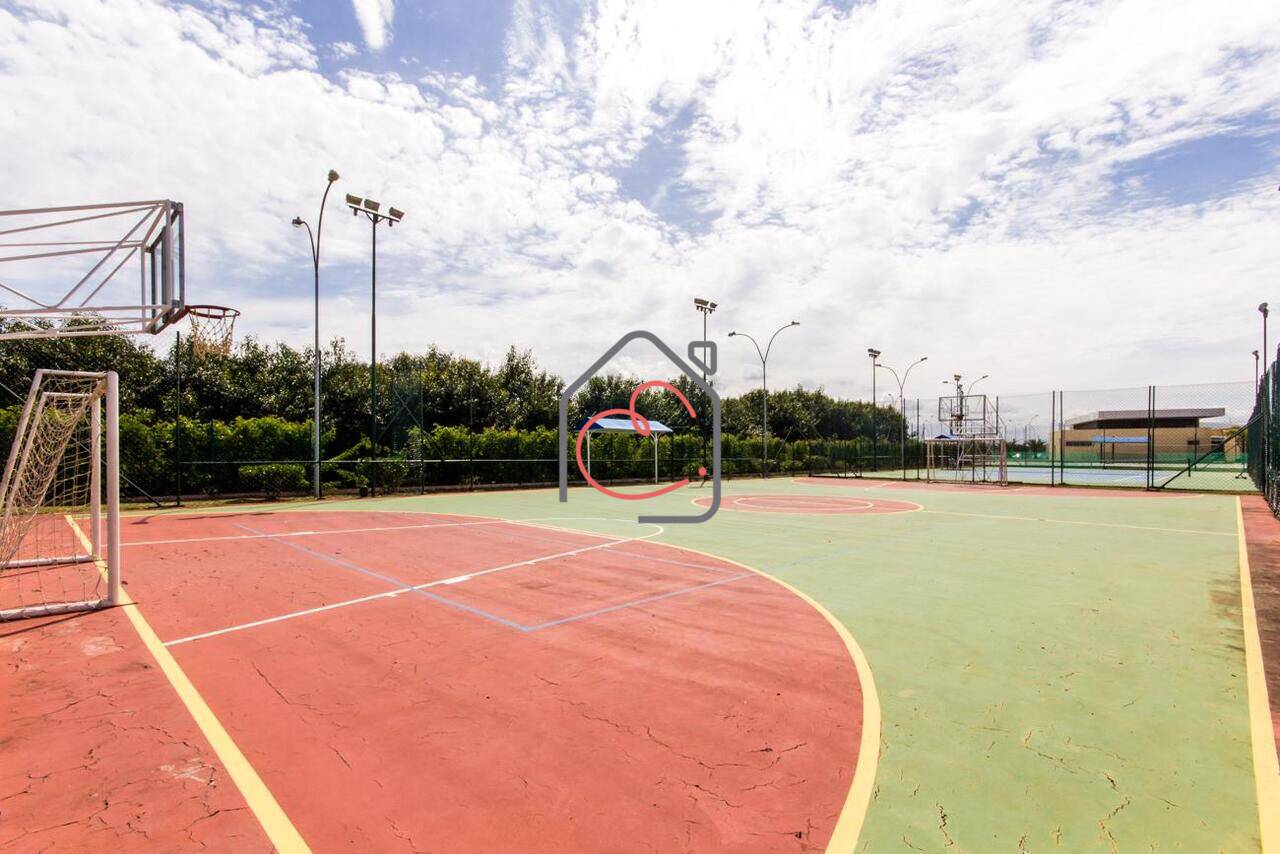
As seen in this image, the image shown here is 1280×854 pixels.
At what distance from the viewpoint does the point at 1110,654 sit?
5672 mm

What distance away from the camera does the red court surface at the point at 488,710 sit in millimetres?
3232

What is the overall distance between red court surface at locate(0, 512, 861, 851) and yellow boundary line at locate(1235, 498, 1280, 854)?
199 cm

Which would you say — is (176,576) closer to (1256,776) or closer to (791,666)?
(791,666)

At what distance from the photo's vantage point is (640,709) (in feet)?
14.9

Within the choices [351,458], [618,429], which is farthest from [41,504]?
[618,429]

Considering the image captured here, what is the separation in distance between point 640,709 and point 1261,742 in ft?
13.3

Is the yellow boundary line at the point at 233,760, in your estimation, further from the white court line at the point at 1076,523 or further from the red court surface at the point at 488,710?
the white court line at the point at 1076,523

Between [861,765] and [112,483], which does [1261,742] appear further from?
[112,483]

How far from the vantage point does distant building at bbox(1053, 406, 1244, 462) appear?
5128cm

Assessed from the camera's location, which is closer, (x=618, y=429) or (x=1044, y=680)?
(x=1044, y=680)

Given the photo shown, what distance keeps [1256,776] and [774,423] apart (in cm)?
6198

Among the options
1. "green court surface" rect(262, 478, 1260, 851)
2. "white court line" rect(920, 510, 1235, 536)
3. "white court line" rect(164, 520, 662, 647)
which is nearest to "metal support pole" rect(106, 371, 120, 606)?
"white court line" rect(164, 520, 662, 647)

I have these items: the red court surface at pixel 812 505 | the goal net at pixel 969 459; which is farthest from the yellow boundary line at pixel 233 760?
the goal net at pixel 969 459

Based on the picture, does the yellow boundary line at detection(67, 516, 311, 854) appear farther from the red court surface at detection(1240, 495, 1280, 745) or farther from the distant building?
the distant building
